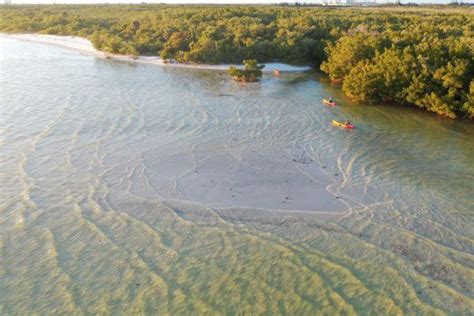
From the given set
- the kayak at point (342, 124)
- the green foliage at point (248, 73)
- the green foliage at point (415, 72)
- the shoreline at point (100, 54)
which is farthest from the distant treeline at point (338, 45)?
the kayak at point (342, 124)

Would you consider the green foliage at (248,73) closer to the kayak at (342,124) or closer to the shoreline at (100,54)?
the shoreline at (100,54)

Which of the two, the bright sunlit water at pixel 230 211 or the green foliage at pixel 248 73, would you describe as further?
the green foliage at pixel 248 73

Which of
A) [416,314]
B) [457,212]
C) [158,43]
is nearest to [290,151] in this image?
[457,212]

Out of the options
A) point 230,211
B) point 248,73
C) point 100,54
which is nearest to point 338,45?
point 248,73

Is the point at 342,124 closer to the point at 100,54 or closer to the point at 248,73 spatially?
the point at 248,73

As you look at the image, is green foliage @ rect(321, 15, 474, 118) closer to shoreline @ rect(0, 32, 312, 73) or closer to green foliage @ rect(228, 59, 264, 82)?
green foliage @ rect(228, 59, 264, 82)
